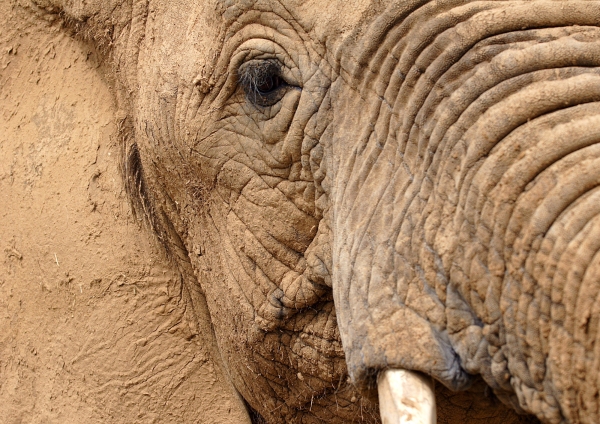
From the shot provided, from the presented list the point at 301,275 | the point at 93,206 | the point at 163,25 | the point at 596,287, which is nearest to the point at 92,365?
the point at 93,206

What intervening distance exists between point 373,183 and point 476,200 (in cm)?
27

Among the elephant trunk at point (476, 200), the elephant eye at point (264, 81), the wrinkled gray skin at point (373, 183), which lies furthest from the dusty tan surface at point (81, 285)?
the elephant trunk at point (476, 200)

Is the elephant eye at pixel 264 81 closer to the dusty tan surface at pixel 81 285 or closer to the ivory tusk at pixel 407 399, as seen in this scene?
the dusty tan surface at pixel 81 285

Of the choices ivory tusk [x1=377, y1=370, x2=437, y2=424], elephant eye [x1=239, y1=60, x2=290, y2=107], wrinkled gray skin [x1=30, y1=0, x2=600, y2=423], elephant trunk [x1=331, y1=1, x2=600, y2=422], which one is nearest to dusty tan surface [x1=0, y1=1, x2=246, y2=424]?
wrinkled gray skin [x1=30, y1=0, x2=600, y2=423]

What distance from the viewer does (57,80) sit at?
2746 mm

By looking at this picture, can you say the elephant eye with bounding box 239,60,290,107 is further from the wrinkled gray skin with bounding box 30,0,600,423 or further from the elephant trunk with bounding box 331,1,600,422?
the elephant trunk with bounding box 331,1,600,422

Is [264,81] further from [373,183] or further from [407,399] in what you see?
[407,399]

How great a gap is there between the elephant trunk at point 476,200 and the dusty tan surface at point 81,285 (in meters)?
0.79

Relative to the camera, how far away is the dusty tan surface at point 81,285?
2.62 m

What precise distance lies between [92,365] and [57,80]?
0.79m

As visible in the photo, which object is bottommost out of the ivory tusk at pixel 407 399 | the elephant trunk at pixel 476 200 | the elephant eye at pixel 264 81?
the ivory tusk at pixel 407 399

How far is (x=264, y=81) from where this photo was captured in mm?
2180

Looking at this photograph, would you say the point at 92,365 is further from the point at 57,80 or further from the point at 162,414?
the point at 57,80

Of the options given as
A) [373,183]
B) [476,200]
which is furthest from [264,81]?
[476,200]
